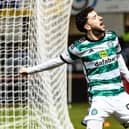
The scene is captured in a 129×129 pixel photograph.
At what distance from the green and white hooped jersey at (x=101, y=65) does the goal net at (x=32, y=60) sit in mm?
1786

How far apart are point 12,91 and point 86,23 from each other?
9.20 feet

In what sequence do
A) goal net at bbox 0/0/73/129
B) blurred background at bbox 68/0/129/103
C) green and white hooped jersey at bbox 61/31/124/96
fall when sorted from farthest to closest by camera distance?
blurred background at bbox 68/0/129/103, goal net at bbox 0/0/73/129, green and white hooped jersey at bbox 61/31/124/96

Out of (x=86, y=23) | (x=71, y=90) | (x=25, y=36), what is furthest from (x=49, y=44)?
(x=71, y=90)

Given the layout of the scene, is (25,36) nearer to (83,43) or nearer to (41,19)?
(41,19)

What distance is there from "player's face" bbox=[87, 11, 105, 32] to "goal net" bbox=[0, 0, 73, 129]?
1775mm

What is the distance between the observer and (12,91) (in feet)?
27.6

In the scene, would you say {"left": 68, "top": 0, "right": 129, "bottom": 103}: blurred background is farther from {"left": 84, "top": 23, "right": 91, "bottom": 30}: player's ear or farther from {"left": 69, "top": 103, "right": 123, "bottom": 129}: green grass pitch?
{"left": 84, "top": 23, "right": 91, "bottom": 30}: player's ear

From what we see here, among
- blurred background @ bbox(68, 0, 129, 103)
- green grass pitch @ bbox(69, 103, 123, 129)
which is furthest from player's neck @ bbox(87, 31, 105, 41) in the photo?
blurred background @ bbox(68, 0, 129, 103)

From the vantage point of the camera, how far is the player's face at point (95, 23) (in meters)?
5.73

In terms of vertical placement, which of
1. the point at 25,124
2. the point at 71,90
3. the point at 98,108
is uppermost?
the point at 98,108

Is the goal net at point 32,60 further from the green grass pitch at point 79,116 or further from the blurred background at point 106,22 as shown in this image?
the blurred background at point 106,22

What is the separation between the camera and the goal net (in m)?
7.68

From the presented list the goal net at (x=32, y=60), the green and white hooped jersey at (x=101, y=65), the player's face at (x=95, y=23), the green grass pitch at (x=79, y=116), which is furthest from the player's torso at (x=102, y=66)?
the green grass pitch at (x=79, y=116)

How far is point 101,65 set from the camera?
5.73 meters
